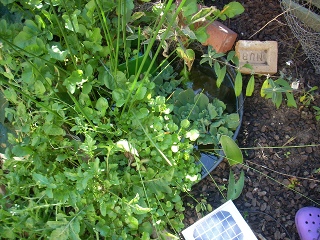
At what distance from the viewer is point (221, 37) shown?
1.59 m

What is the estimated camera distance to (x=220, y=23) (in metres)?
1.64

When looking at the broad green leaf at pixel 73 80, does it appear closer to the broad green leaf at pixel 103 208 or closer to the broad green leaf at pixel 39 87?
the broad green leaf at pixel 39 87

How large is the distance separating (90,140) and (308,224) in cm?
80

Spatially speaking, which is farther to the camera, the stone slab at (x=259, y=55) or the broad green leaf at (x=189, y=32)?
the stone slab at (x=259, y=55)

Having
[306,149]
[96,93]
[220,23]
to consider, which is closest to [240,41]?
[220,23]

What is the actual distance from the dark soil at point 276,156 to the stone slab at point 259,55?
6 centimetres

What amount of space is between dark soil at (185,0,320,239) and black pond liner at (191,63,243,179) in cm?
5

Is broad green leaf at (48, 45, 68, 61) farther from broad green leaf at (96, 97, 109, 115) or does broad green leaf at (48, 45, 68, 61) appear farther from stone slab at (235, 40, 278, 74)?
stone slab at (235, 40, 278, 74)

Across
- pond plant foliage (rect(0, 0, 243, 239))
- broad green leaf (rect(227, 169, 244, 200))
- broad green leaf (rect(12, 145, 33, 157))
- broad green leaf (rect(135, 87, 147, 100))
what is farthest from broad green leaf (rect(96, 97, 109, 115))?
broad green leaf (rect(227, 169, 244, 200))

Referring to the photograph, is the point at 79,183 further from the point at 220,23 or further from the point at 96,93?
the point at 220,23

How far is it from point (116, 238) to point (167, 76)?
0.66 m

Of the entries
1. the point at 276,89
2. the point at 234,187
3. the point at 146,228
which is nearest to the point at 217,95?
the point at 276,89

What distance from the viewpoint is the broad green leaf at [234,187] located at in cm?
143

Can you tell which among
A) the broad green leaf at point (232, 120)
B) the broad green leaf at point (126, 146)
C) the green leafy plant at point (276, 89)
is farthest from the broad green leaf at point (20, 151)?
the green leafy plant at point (276, 89)
